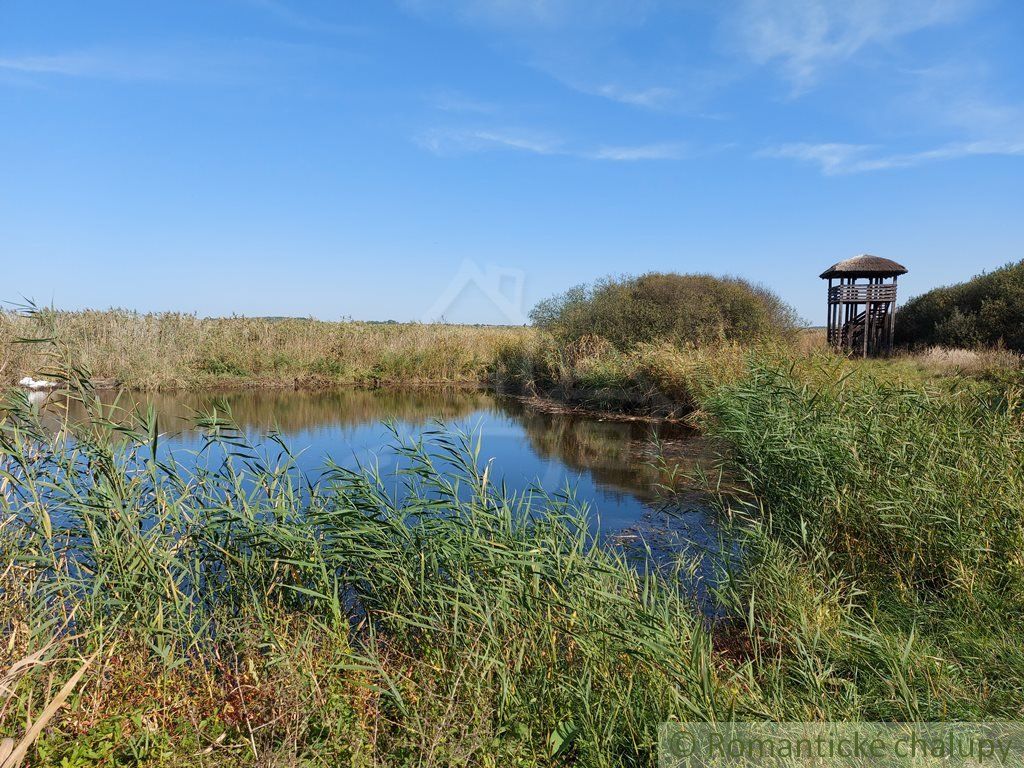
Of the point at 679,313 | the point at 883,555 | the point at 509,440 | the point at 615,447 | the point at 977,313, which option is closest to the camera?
the point at 883,555

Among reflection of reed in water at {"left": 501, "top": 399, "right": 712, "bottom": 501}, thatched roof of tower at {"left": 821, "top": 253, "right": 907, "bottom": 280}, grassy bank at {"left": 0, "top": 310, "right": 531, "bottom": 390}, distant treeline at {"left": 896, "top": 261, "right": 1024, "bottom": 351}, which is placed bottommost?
reflection of reed in water at {"left": 501, "top": 399, "right": 712, "bottom": 501}

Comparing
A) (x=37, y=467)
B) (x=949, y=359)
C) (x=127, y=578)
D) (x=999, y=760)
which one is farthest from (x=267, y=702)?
(x=949, y=359)

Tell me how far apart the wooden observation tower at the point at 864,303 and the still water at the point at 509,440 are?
1244 cm

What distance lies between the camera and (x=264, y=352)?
22406 mm

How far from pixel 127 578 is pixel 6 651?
1.98ft

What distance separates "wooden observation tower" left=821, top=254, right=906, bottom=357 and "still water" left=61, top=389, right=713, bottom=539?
40.8 feet

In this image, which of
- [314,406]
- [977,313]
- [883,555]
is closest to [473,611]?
[883,555]

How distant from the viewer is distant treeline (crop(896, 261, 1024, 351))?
20125mm

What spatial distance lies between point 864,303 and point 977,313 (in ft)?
11.1

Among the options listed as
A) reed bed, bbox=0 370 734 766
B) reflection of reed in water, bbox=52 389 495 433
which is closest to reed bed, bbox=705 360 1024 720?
reed bed, bbox=0 370 734 766

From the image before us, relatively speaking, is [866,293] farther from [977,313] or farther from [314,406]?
[314,406]

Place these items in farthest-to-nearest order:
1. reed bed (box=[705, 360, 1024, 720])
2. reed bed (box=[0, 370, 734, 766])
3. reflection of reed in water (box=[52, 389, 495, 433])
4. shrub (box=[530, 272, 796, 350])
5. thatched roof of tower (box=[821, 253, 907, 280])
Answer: thatched roof of tower (box=[821, 253, 907, 280]), shrub (box=[530, 272, 796, 350]), reflection of reed in water (box=[52, 389, 495, 433]), reed bed (box=[705, 360, 1024, 720]), reed bed (box=[0, 370, 734, 766])

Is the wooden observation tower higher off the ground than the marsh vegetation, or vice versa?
the wooden observation tower

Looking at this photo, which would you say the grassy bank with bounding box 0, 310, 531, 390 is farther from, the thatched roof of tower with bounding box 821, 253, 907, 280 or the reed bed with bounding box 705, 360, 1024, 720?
the reed bed with bounding box 705, 360, 1024, 720
